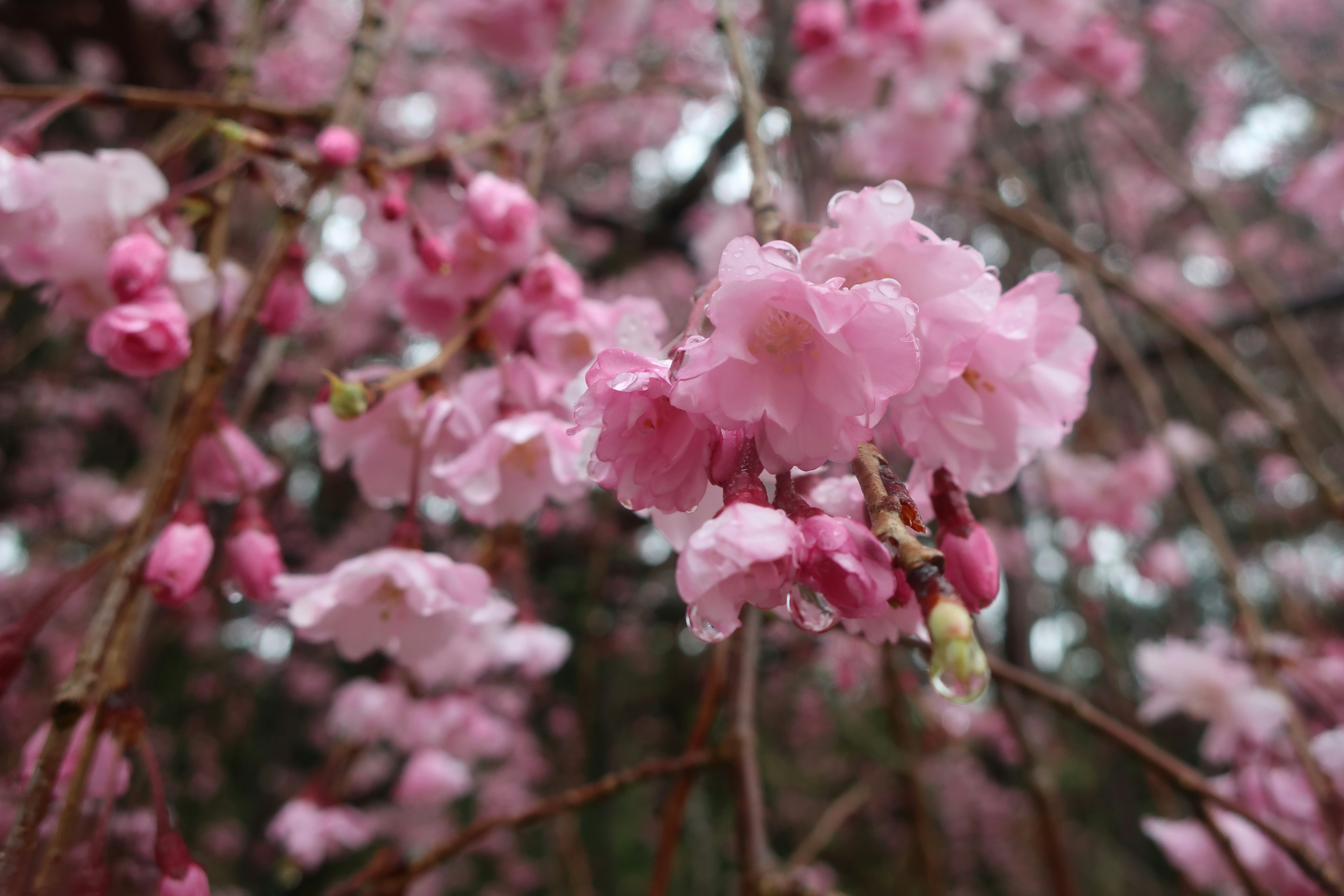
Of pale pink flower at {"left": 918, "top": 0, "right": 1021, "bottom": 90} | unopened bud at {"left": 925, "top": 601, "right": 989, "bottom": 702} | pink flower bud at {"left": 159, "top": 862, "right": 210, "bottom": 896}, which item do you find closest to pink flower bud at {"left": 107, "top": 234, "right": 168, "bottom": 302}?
pink flower bud at {"left": 159, "top": 862, "right": 210, "bottom": 896}

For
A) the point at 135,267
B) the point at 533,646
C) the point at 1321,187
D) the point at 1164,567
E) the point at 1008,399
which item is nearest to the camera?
the point at 1008,399

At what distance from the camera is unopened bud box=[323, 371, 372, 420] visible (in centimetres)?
58

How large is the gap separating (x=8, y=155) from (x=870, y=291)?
30.9 inches

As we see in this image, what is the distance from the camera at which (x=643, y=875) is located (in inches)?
172

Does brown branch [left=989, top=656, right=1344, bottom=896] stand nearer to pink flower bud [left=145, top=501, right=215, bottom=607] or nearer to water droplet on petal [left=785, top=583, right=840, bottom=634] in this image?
water droplet on petal [left=785, top=583, right=840, bottom=634]

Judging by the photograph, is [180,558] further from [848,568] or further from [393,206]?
[848,568]

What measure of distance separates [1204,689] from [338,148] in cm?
171

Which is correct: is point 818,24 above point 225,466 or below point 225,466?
above

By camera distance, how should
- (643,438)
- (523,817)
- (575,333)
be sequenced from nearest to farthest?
(643,438), (575,333), (523,817)

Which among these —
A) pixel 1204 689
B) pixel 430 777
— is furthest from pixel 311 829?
pixel 1204 689

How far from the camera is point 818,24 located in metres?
1.59

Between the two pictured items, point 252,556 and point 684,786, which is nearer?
point 252,556

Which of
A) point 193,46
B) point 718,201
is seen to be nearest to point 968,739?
point 718,201

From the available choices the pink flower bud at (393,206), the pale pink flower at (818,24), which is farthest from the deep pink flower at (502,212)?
the pale pink flower at (818,24)
